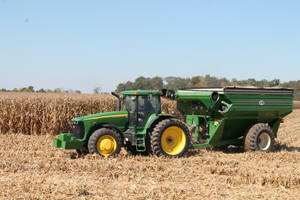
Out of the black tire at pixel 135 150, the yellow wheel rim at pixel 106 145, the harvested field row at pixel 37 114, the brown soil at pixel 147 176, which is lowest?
the brown soil at pixel 147 176

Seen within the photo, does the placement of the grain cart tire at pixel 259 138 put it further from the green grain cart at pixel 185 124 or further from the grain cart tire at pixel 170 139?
the grain cart tire at pixel 170 139

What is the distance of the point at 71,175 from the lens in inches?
326

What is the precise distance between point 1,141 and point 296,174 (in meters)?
9.87

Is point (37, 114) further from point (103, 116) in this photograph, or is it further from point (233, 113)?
point (233, 113)

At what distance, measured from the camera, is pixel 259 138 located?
12.4m

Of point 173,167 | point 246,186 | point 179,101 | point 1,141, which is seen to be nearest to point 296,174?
point 246,186

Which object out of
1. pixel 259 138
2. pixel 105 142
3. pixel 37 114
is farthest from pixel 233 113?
pixel 37 114

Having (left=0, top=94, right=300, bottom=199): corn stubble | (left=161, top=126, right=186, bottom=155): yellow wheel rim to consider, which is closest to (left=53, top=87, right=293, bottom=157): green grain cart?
(left=161, top=126, right=186, bottom=155): yellow wheel rim

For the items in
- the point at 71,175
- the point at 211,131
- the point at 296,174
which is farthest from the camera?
the point at 211,131

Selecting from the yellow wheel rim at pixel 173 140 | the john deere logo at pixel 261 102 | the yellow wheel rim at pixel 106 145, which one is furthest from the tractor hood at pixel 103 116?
the john deere logo at pixel 261 102

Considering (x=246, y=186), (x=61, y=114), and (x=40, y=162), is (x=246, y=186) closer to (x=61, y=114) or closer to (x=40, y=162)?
(x=40, y=162)

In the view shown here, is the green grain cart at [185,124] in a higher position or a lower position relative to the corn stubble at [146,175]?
higher

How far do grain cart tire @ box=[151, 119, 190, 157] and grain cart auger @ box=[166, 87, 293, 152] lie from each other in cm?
59

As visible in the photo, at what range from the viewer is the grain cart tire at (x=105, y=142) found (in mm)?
10023
